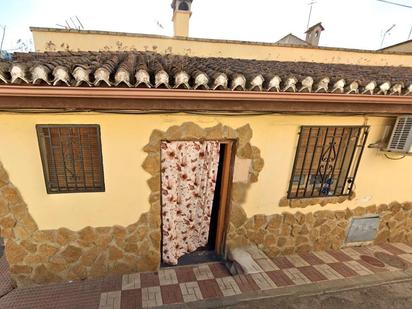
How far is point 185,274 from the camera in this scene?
4434mm

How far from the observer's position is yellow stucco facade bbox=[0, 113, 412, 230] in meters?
3.42

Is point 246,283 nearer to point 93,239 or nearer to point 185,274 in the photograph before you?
point 185,274

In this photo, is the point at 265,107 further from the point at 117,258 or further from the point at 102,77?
the point at 117,258

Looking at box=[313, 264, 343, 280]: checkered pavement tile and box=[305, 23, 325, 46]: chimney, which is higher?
box=[305, 23, 325, 46]: chimney

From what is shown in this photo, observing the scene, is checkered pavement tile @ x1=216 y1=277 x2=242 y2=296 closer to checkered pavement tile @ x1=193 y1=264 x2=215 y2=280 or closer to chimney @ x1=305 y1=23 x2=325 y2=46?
checkered pavement tile @ x1=193 y1=264 x2=215 y2=280

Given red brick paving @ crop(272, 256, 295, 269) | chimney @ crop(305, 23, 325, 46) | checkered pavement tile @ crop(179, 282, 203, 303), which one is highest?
chimney @ crop(305, 23, 325, 46)

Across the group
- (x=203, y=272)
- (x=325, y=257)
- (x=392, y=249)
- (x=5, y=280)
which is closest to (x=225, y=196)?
Result: (x=203, y=272)

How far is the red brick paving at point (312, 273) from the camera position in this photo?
4482 millimetres

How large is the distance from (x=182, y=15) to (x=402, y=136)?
8.22 meters

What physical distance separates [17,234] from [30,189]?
2.79ft

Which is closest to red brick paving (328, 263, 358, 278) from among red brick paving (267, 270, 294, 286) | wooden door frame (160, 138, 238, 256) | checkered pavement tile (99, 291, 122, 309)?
red brick paving (267, 270, 294, 286)

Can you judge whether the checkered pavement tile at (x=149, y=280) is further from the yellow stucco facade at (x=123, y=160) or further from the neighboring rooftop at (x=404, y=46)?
the neighboring rooftop at (x=404, y=46)

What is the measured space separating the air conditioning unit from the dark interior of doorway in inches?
131

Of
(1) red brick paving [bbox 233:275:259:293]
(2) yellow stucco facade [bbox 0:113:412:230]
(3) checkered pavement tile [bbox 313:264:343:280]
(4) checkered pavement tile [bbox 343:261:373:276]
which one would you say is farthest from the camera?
(4) checkered pavement tile [bbox 343:261:373:276]
